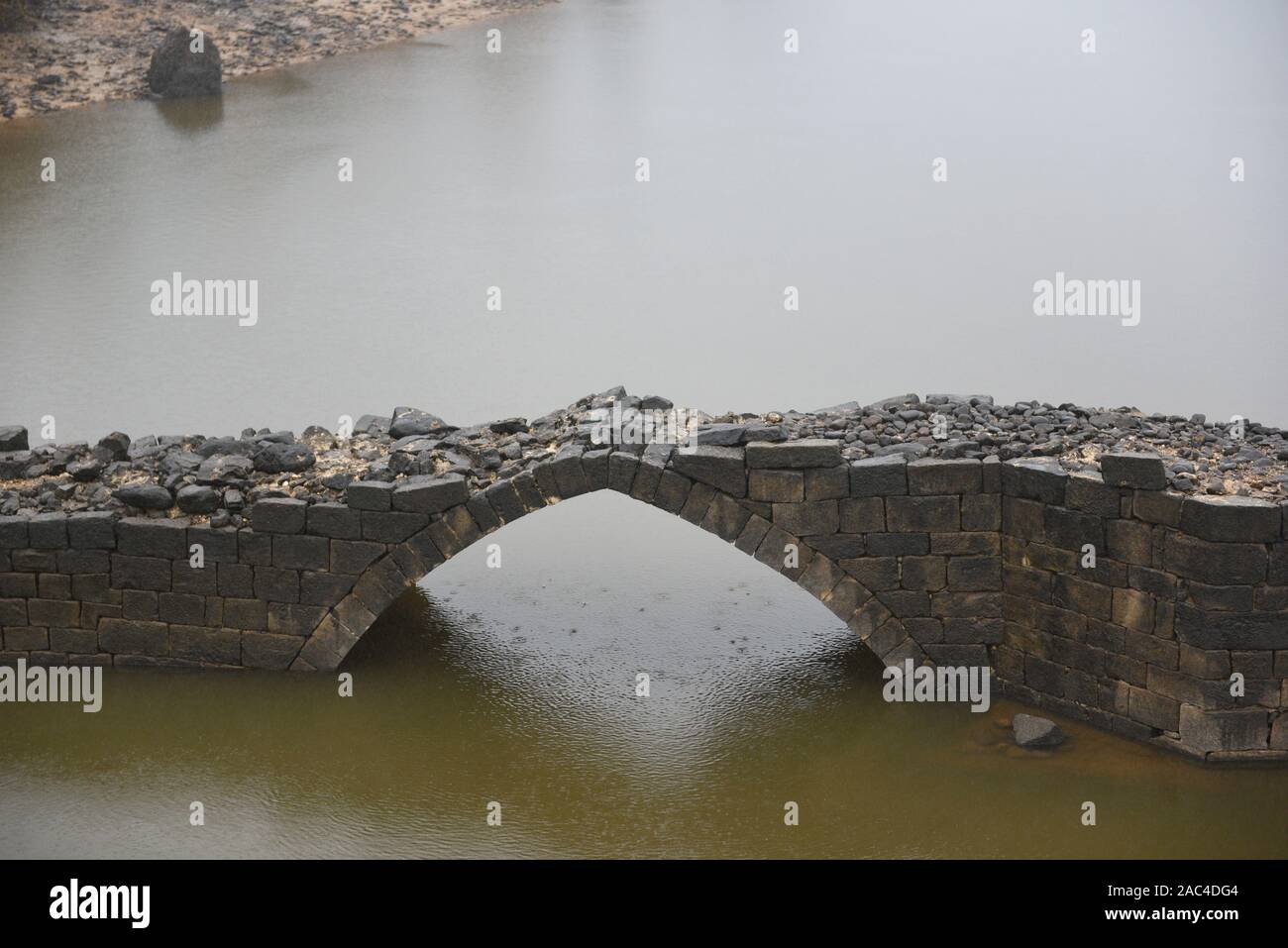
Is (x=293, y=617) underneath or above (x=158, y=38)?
underneath

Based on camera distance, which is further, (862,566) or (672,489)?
(862,566)

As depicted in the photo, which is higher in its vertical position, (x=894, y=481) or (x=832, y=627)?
(x=894, y=481)

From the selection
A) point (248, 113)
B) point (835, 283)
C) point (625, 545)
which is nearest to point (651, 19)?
point (248, 113)

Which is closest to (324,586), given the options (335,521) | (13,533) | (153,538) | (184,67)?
(335,521)

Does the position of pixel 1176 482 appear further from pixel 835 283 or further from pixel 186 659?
pixel 835 283

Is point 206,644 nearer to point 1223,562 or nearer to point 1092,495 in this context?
point 1092,495

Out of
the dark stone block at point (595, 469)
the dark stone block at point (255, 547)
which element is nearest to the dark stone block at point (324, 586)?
the dark stone block at point (255, 547)
